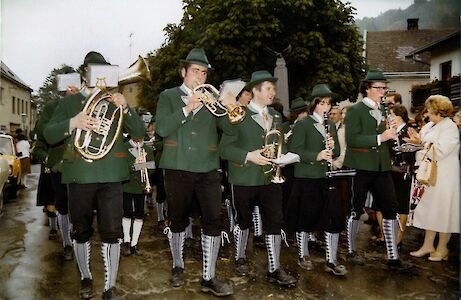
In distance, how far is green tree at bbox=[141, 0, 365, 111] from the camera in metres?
7.55

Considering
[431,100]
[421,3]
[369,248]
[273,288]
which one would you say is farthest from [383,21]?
[273,288]

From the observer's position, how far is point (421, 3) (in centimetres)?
546

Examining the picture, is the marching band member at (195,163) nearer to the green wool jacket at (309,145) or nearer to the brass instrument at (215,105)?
the brass instrument at (215,105)

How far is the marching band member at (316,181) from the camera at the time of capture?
4688mm

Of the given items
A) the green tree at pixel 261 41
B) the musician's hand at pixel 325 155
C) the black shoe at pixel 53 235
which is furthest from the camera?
the green tree at pixel 261 41

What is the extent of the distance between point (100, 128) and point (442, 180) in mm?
3833

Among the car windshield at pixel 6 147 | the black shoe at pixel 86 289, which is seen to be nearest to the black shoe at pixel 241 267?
the black shoe at pixel 86 289

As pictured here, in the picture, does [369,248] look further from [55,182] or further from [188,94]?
[55,182]

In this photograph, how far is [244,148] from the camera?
441 centimetres

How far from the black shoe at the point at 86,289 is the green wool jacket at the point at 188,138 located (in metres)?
1.17

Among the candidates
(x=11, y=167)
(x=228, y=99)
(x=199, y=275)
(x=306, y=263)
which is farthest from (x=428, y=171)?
(x=11, y=167)

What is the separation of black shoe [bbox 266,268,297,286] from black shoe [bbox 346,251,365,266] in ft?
3.68

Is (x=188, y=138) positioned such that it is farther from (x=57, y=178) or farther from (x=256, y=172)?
(x=57, y=178)

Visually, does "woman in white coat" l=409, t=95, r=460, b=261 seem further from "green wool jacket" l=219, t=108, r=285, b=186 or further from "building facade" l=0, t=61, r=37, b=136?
"building facade" l=0, t=61, r=37, b=136
